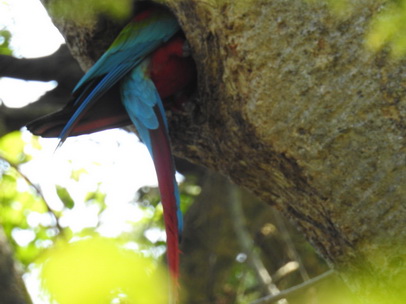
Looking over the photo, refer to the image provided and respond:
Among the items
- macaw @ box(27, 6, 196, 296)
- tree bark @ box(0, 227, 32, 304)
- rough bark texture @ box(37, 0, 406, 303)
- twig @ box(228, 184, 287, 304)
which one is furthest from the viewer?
twig @ box(228, 184, 287, 304)

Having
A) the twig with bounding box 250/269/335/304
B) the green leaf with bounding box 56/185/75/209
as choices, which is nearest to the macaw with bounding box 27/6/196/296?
the twig with bounding box 250/269/335/304

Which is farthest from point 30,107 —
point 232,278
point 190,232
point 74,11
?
point 232,278

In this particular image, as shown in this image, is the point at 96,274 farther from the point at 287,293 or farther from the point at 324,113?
the point at 287,293

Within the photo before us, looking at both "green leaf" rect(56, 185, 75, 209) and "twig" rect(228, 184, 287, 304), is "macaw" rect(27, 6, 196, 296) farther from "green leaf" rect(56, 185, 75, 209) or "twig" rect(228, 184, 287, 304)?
"twig" rect(228, 184, 287, 304)

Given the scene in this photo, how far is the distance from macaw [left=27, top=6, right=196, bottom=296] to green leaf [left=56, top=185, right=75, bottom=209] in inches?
30.3

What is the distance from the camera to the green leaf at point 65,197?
2750 mm

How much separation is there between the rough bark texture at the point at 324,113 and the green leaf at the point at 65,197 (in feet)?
3.82

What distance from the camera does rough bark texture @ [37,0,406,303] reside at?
1.56 m

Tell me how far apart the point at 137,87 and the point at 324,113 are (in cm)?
59

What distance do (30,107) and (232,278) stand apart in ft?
4.08

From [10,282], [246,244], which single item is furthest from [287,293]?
[10,282]

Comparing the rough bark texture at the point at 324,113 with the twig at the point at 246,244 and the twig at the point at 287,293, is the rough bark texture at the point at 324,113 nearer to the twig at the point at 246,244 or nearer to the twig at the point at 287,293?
the twig at the point at 287,293

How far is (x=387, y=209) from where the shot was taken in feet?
5.19

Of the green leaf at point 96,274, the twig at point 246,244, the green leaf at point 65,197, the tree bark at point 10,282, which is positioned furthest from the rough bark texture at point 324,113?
the green leaf at point 65,197
